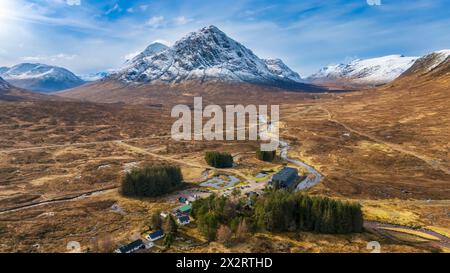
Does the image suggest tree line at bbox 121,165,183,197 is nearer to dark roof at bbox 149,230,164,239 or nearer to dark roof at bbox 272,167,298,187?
dark roof at bbox 149,230,164,239

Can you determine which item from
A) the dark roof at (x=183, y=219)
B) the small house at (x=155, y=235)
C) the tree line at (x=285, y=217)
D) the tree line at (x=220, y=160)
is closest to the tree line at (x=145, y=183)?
the dark roof at (x=183, y=219)

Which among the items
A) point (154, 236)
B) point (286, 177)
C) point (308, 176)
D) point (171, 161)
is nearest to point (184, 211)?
point (154, 236)

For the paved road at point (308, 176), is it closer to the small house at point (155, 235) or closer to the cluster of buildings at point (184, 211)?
the cluster of buildings at point (184, 211)

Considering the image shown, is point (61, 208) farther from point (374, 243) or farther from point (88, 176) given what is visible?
point (374, 243)

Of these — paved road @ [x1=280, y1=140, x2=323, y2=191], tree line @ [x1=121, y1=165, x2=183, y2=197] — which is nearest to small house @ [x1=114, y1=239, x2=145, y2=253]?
tree line @ [x1=121, y1=165, x2=183, y2=197]

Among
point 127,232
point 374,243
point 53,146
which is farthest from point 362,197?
point 53,146
